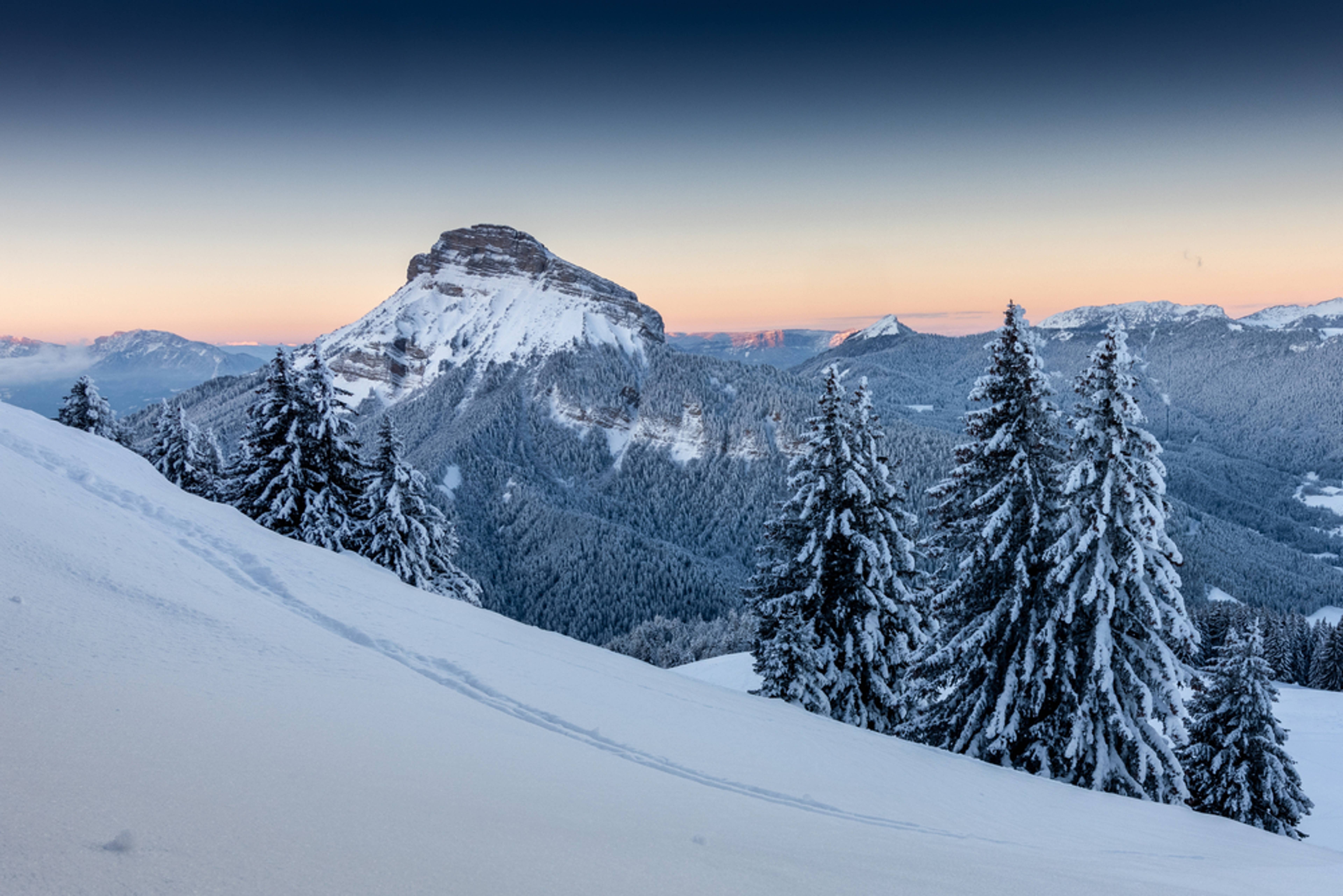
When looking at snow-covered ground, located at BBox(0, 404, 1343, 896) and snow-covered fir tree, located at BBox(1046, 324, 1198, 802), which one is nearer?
snow-covered ground, located at BBox(0, 404, 1343, 896)

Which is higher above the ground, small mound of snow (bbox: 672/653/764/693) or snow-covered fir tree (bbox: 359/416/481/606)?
snow-covered fir tree (bbox: 359/416/481/606)

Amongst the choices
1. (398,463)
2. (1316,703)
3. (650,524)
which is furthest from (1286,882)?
(650,524)

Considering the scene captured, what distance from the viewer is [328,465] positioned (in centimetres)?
2162

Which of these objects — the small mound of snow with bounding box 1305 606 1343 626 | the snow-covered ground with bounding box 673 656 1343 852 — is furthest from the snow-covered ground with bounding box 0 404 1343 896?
the small mound of snow with bounding box 1305 606 1343 626

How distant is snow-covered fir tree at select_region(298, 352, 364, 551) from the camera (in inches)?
808

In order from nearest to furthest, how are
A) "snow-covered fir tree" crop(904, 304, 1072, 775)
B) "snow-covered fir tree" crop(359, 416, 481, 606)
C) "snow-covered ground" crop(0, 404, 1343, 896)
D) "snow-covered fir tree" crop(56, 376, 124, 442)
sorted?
1. "snow-covered ground" crop(0, 404, 1343, 896)
2. "snow-covered fir tree" crop(904, 304, 1072, 775)
3. "snow-covered fir tree" crop(359, 416, 481, 606)
4. "snow-covered fir tree" crop(56, 376, 124, 442)

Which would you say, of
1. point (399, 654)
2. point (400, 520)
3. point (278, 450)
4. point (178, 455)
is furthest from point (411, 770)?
point (178, 455)

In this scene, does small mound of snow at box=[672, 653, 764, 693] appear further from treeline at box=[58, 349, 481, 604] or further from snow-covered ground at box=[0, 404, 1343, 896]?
snow-covered ground at box=[0, 404, 1343, 896]

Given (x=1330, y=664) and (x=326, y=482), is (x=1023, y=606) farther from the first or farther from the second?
(x=1330, y=664)

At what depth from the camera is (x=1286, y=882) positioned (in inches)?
199

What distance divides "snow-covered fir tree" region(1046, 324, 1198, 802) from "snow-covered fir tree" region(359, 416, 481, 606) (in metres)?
18.0

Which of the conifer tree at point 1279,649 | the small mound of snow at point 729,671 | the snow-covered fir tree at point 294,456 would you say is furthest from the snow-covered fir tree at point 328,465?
the conifer tree at point 1279,649

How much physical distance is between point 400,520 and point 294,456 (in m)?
4.08

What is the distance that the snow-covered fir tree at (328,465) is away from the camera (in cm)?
2053
